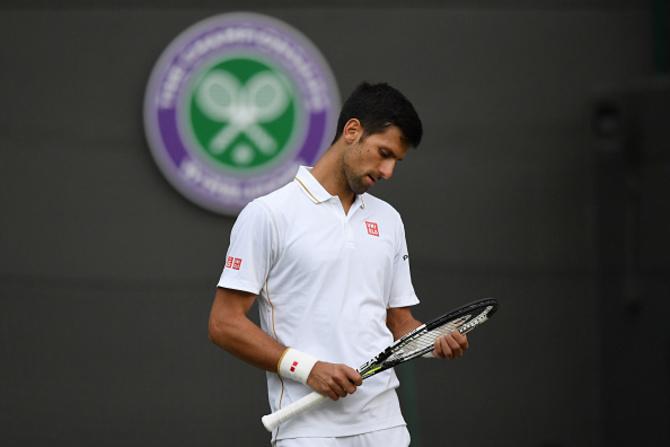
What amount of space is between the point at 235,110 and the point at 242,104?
45 millimetres

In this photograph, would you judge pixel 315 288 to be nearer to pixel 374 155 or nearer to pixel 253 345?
pixel 253 345

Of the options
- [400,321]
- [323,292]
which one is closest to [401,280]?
[400,321]

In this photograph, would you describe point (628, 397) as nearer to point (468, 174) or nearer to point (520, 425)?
point (520, 425)

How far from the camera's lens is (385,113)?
3797 millimetres

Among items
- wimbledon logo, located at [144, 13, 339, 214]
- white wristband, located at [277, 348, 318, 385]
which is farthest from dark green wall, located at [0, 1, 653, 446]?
white wristband, located at [277, 348, 318, 385]

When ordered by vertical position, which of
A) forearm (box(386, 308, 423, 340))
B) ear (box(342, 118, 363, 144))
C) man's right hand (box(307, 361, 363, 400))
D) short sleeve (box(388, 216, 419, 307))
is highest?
ear (box(342, 118, 363, 144))

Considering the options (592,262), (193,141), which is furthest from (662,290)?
(193,141)

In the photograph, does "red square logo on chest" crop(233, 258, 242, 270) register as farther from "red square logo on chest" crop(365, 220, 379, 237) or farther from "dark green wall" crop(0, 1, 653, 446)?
"dark green wall" crop(0, 1, 653, 446)

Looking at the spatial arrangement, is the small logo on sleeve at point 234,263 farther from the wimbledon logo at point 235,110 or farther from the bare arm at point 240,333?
the wimbledon logo at point 235,110

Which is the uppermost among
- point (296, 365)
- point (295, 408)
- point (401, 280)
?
point (401, 280)

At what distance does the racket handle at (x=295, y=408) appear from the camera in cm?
368

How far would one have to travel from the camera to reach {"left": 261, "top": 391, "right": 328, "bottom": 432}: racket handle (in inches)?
145

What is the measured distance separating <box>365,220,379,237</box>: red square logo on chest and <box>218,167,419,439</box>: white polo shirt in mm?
42

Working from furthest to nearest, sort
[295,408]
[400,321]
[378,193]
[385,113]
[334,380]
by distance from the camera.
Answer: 1. [378,193]
2. [400,321]
3. [385,113]
4. [295,408]
5. [334,380]
